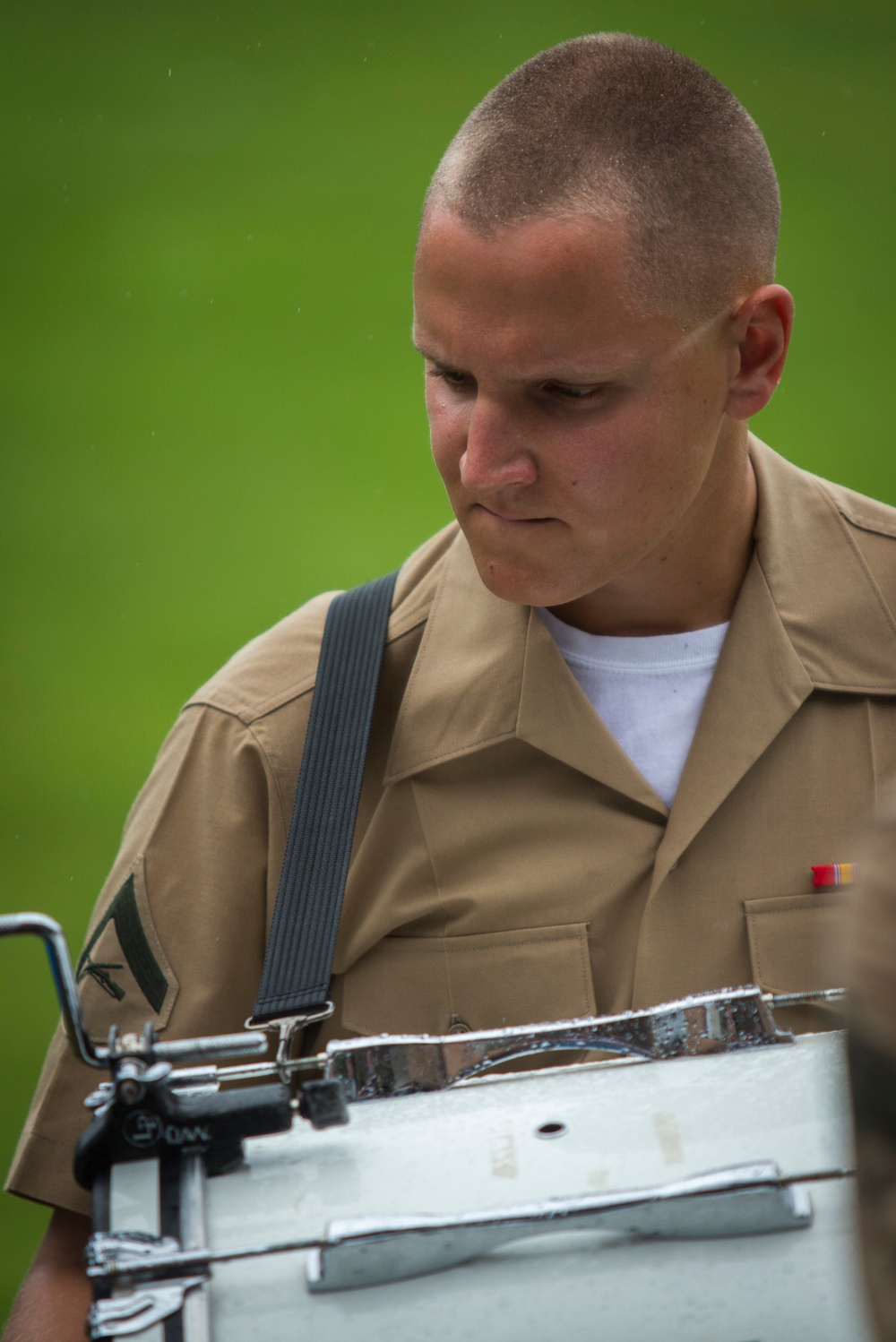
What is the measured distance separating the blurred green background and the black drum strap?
218cm

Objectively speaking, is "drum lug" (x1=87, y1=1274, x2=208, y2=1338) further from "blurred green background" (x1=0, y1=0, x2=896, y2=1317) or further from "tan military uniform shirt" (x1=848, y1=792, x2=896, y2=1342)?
"blurred green background" (x1=0, y1=0, x2=896, y2=1317)

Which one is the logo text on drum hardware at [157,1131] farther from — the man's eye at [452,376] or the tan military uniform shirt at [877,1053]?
the man's eye at [452,376]

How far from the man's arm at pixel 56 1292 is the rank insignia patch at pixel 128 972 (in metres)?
0.23

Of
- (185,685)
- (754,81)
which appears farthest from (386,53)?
(185,685)

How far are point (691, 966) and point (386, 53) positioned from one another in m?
Answer: 6.03

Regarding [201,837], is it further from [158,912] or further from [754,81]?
[754,81]

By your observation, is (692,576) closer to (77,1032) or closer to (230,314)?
(77,1032)

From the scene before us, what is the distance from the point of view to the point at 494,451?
1.68 metres

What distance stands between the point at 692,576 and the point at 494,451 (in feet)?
1.27

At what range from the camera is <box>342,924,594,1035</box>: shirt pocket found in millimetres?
1776

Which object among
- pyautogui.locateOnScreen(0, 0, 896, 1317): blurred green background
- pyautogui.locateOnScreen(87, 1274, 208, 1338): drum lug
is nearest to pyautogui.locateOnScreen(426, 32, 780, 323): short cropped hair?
pyautogui.locateOnScreen(87, 1274, 208, 1338): drum lug

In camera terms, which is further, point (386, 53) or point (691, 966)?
point (386, 53)

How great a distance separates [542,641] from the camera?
1.88m

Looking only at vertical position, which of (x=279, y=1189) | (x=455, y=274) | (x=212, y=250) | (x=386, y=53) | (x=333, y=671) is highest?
(x=386, y=53)
